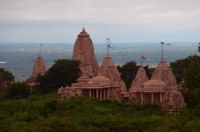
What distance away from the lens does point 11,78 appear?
74000 mm

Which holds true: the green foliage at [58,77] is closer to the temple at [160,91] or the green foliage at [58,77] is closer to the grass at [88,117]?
the grass at [88,117]

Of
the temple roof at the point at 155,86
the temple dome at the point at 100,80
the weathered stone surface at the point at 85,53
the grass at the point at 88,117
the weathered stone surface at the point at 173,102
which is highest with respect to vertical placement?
the weathered stone surface at the point at 85,53

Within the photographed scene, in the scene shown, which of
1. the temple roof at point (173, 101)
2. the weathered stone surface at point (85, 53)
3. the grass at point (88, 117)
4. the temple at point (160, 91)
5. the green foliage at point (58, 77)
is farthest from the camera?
the weathered stone surface at point (85, 53)

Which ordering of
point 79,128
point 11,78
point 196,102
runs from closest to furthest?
1. point 79,128
2. point 196,102
3. point 11,78

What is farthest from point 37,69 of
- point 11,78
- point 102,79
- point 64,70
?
point 102,79

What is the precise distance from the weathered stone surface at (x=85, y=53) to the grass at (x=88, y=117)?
10.5m

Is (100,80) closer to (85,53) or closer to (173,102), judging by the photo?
(173,102)

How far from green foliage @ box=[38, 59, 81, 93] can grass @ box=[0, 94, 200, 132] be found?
9002 millimetres

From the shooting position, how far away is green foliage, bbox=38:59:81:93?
5291 cm

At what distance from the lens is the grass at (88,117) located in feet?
109

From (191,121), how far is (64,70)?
65.9 ft

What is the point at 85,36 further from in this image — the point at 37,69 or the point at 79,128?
the point at 79,128

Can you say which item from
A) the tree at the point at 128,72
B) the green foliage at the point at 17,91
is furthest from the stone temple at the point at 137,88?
the tree at the point at 128,72

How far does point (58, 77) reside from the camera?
5388cm
